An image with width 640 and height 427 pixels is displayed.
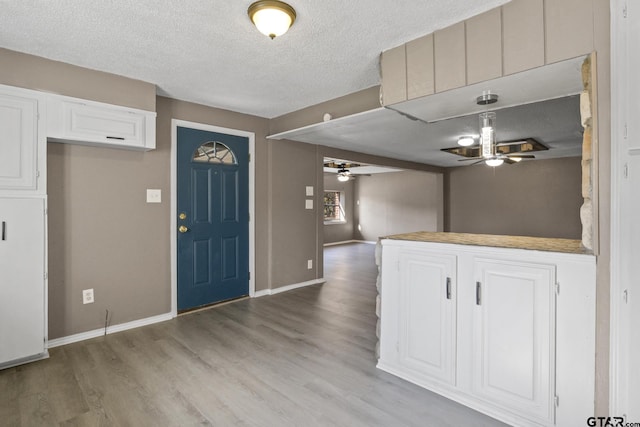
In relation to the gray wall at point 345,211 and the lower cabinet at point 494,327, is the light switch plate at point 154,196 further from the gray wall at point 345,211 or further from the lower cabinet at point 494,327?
the gray wall at point 345,211

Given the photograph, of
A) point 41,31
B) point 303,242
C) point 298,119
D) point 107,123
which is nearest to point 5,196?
point 107,123

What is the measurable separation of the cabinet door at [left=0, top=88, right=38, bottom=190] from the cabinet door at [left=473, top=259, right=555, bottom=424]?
10.8 ft

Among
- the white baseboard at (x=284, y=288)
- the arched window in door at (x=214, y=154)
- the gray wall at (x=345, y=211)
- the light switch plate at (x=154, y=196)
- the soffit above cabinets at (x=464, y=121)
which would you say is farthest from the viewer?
the gray wall at (x=345, y=211)

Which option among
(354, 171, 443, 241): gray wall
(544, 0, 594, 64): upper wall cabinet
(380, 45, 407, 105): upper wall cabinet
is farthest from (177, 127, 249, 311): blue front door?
(354, 171, 443, 241): gray wall

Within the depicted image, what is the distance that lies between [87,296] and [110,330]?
395 millimetres

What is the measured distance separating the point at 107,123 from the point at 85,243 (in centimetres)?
111

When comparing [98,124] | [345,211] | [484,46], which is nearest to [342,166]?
[345,211]

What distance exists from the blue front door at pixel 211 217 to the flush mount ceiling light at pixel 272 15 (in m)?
2.12

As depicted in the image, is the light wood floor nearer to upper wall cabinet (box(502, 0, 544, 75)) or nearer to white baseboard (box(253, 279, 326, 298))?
white baseboard (box(253, 279, 326, 298))

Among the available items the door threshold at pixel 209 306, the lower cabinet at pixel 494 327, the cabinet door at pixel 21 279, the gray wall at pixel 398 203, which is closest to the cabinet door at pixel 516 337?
the lower cabinet at pixel 494 327

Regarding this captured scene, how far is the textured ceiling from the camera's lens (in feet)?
6.70

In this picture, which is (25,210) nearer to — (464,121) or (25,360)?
(25,360)

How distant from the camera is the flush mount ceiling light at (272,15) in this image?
1956 millimetres

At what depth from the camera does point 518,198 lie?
8.41 metres
